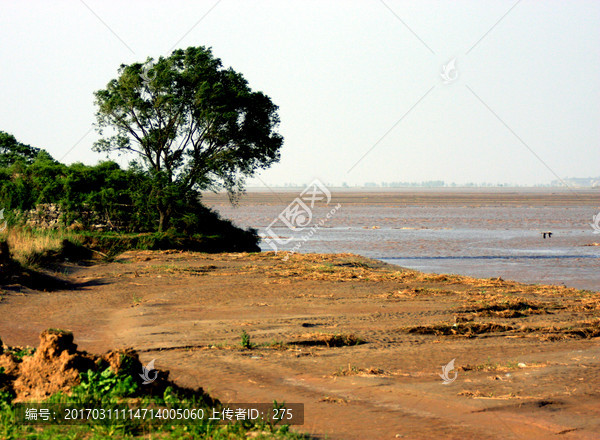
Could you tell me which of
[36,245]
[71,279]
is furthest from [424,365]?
[36,245]

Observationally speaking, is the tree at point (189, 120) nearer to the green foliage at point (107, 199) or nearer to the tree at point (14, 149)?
the green foliage at point (107, 199)

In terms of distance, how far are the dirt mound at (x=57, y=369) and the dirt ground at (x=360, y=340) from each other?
2.92ft

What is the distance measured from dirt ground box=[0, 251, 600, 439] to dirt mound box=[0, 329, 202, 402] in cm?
89

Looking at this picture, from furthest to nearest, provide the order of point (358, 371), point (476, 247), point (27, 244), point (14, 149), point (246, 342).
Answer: point (14, 149), point (476, 247), point (27, 244), point (246, 342), point (358, 371)

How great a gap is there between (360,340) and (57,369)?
4.87m

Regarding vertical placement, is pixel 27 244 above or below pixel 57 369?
above

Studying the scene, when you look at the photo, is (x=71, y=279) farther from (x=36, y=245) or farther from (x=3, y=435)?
(x=3, y=435)

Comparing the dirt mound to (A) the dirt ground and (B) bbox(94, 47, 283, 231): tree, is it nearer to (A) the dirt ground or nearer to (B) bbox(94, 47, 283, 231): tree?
(A) the dirt ground

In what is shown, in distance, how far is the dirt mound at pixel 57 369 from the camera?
6.64 metres

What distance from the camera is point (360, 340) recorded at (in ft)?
33.6

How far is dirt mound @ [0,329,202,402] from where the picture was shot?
6.64 m

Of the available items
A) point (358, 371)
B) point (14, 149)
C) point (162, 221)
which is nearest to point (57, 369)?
point (358, 371)

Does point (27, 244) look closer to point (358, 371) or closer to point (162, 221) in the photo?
point (162, 221)

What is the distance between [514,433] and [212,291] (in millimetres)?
10380
